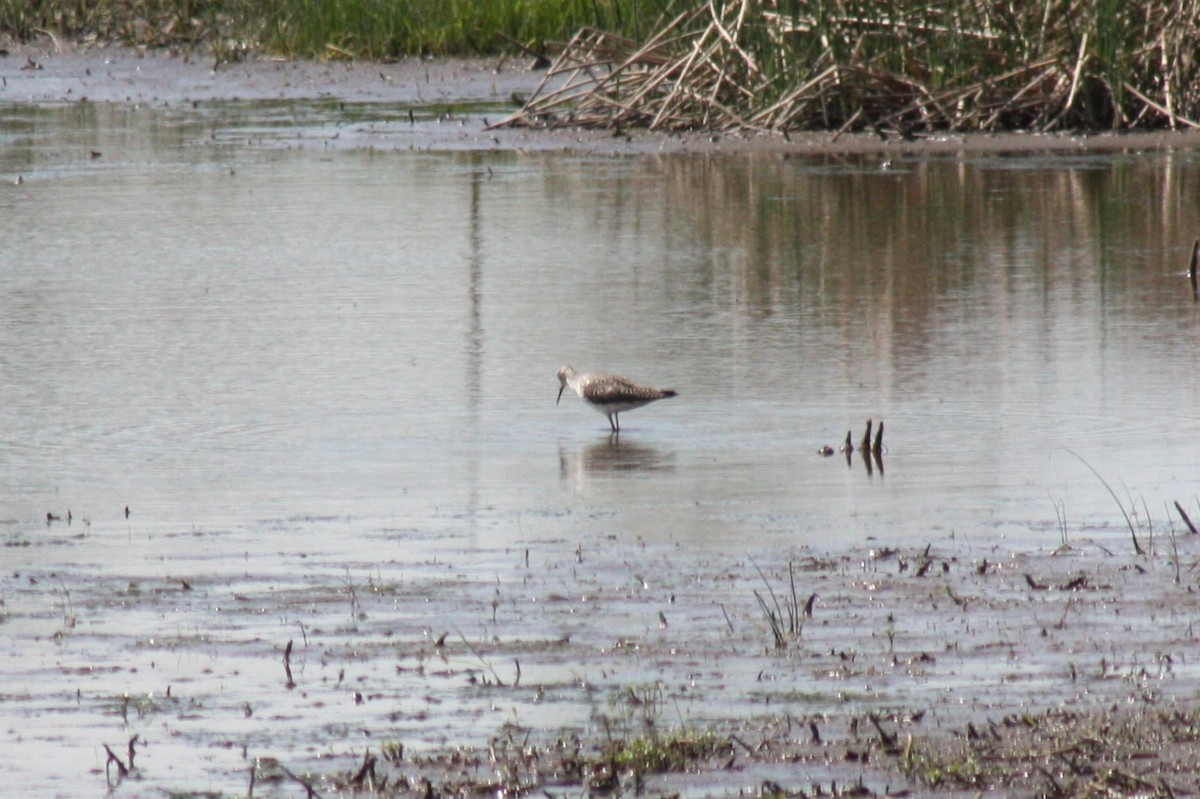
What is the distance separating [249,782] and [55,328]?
23.9 ft

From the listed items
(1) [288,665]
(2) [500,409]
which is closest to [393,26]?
(2) [500,409]

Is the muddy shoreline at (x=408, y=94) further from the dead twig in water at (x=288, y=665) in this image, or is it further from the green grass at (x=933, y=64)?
the dead twig in water at (x=288, y=665)

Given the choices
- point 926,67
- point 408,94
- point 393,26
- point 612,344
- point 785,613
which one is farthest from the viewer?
point 393,26

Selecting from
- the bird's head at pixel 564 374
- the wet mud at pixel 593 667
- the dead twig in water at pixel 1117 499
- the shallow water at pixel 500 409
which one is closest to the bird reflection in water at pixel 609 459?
the shallow water at pixel 500 409

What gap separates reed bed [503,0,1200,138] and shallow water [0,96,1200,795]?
2143 millimetres

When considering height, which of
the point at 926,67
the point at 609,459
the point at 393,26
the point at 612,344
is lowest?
the point at 609,459

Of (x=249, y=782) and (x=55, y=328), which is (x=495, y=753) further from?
(x=55, y=328)

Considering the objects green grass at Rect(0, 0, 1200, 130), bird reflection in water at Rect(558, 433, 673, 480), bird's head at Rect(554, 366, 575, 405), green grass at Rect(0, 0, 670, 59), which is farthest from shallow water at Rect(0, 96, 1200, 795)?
green grass at Rect(0, 0, 670, 59)

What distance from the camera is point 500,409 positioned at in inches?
368

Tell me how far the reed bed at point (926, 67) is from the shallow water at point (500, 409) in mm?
2143

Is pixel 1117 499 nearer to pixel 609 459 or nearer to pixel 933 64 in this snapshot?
pixel 609 459

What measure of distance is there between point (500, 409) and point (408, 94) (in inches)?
662

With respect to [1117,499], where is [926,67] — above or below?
above

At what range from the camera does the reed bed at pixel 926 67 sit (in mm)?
19406
